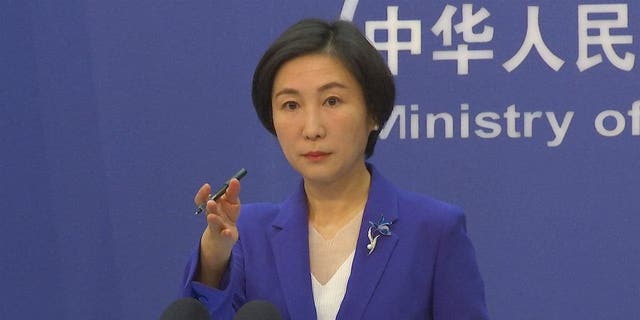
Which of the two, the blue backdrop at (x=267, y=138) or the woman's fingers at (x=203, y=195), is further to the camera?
the blue backdrop at (x=267, y=138)

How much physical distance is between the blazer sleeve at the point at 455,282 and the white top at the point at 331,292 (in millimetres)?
124

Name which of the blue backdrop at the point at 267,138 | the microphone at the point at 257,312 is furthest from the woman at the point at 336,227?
the blue backdrop at the point at 267,138

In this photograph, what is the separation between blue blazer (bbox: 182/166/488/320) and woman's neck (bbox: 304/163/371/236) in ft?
0.11

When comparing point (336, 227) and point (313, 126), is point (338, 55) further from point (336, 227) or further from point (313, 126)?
point (336, 227)

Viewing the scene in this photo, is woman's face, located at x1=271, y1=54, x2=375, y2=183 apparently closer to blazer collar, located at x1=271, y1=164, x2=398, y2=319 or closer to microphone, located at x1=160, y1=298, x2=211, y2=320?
blazer collar, located at x1=271, y1=164, x2=398, y2=319

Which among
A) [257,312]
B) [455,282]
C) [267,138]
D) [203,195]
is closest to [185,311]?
[257,312]

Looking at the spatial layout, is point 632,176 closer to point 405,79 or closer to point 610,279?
point 610,279

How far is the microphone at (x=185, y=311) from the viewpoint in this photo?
129 cm

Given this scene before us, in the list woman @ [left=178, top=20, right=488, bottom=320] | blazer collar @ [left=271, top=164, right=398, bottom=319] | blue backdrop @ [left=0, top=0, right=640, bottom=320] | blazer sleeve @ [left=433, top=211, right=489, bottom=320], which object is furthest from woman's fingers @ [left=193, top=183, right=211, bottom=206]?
blue backdrop @ [left=0, top=0, right=640, bottom=320]

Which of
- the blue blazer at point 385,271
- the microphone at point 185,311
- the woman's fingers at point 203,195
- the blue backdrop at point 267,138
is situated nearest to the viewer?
the microphone at point 185,311

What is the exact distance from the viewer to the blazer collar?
1.58m

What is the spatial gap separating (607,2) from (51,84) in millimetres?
1293

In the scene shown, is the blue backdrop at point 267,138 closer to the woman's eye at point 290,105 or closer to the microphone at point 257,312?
the woman's eye at point 290,105

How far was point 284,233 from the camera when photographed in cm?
164
